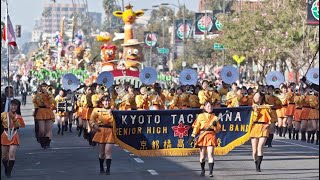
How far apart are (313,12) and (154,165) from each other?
15395 mm

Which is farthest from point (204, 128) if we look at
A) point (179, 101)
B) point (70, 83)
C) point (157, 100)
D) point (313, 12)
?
point (313, 12)

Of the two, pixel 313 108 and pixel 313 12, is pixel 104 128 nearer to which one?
pixel 313 108

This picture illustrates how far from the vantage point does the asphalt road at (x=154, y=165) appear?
20.4m

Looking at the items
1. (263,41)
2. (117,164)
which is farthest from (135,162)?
(263,41)

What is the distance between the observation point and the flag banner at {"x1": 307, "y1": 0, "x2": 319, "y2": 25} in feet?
119

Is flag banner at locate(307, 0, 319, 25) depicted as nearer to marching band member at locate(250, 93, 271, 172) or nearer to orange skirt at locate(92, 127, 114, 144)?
marching band member at locate(250, 93, 271, 172)

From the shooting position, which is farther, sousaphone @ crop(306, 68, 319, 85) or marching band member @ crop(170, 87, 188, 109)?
marching band member @ crop(170, 87, 188, 109)

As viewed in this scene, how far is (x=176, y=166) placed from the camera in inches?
893

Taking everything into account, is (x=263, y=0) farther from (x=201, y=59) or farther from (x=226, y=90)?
(x=201, y=59)

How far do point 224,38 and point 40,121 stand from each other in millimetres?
36056

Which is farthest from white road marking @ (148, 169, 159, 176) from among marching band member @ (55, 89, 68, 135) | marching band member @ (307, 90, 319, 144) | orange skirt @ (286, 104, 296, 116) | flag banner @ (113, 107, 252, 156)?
marching band member @ (55, 89, 68, 135)

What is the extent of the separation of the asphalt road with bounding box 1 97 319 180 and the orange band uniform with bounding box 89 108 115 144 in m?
0.68

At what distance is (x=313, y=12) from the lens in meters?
36.9

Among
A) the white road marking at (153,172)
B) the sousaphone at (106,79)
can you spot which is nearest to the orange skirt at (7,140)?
the white road marking at (153,172)
